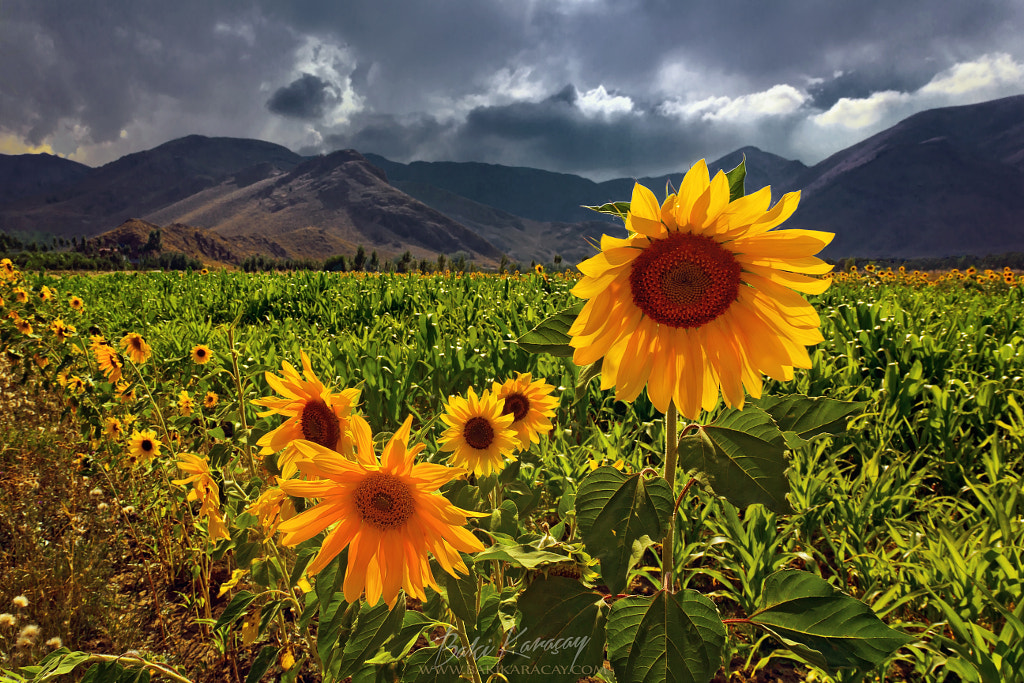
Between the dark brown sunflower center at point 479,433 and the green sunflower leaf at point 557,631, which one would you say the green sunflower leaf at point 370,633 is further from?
the dark brown sunflower center at point 479,433

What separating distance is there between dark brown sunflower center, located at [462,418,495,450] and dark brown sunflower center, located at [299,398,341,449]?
12.2 inches

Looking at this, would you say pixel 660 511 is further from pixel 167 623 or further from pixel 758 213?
pixel 167 623

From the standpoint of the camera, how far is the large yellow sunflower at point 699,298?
0.72m

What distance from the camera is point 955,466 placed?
2.57 meters

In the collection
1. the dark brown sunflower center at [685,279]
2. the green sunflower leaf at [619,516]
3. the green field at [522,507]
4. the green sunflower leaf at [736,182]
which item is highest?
the green sunflower leaf at [736,182]

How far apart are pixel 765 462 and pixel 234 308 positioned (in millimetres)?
7773

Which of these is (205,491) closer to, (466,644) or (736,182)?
(466,644)

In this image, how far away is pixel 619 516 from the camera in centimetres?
71

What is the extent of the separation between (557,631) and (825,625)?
42 cm

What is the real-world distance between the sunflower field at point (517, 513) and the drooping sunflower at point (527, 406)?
1 centimetres

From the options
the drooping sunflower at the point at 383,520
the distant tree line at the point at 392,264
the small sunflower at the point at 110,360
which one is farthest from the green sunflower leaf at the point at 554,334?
the distant tree line at the point at 392,264

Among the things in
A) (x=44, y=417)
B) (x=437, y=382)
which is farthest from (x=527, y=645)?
(x=44, y=417)

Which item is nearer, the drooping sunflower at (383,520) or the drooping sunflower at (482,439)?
the drooping sunflower at (383,520)

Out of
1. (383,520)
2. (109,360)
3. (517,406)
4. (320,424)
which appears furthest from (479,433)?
(109,360)
